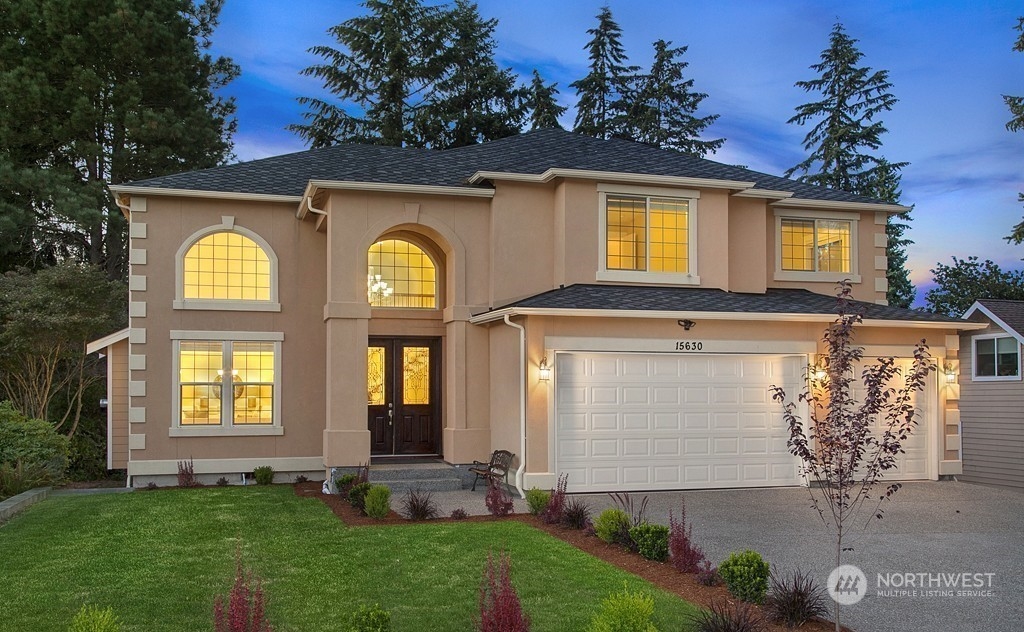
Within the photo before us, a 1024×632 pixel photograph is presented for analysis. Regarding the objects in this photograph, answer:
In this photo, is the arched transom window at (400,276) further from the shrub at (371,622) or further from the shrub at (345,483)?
the shrub at (371,622)

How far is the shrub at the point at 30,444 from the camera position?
1480 centimetres

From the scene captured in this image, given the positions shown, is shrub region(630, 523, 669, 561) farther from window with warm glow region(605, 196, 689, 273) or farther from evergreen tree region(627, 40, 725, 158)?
evergreen tree region(627, 40, 725, 158)

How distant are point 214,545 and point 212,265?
797 cm

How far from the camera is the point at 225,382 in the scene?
16.5m

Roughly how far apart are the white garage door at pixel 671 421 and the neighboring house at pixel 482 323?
0.12 feet

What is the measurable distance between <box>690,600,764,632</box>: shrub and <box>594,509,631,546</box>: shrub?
2.84m

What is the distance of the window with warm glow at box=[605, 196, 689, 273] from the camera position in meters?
16.5

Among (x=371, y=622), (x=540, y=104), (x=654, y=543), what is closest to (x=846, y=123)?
(x=540, y=104)

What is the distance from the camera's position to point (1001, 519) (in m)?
11.9

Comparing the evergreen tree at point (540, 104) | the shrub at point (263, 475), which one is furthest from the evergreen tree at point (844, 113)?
the shrub at point (263, 475)

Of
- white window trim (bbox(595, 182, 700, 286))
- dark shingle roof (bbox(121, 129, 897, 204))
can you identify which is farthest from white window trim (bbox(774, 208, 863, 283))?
white window trim (bbox(595, 182, 700, 286))

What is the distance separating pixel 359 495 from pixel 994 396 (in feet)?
48.2

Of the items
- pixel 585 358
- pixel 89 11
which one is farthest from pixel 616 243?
pixel 89 11

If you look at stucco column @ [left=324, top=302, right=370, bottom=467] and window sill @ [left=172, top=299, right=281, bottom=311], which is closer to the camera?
stucco column @ [left=324, top=302, right=370, bottom=467]
